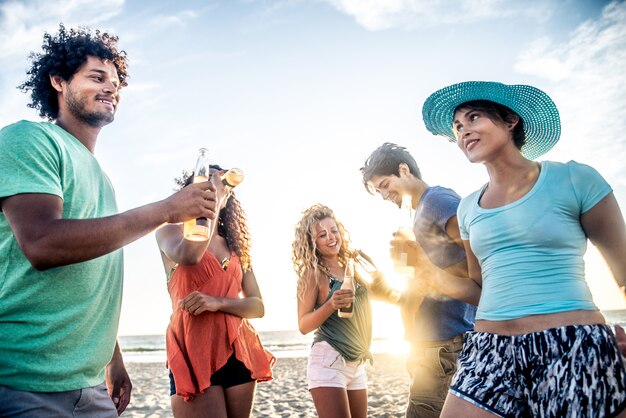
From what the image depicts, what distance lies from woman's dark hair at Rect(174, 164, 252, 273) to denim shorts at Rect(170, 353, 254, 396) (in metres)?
0.87

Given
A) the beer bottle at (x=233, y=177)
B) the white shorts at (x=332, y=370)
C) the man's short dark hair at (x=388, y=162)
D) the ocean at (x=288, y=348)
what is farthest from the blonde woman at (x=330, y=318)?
the ocean at (x=288, y=348)

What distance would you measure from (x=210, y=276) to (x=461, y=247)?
1.87 metres

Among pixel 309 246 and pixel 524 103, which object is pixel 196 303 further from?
pixel 524 103

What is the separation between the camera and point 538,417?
2277mm

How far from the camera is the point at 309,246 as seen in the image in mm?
5070

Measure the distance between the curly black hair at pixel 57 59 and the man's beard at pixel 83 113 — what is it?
0.65 ft

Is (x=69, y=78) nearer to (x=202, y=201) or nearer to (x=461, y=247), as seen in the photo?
(x=202, y=201)

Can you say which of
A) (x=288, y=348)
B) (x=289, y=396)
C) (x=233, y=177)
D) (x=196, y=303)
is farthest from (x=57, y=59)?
(x=288, y=348)

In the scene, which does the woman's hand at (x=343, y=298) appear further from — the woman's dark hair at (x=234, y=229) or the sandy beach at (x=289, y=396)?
the sandy beach at (x=289, y=396)

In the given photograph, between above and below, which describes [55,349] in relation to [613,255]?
below

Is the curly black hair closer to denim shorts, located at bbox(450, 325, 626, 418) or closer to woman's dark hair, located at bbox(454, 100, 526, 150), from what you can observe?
woman's dark hair, located at bbox(454, 100, 526, 150)

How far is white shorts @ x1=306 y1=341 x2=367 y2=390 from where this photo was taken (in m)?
4.22

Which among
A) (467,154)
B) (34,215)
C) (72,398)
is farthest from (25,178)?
(467,154)

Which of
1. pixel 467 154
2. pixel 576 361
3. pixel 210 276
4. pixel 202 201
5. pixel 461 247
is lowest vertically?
pixel 576 361
